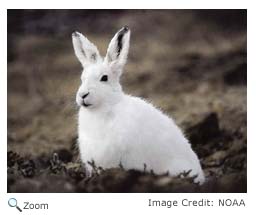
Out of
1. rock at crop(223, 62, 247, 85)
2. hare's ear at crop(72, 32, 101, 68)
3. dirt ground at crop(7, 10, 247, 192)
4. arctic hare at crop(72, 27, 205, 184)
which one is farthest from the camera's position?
rock at crop(223, 62, 247, 85)

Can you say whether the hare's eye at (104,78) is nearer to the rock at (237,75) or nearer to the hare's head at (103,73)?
the hare's head at (103,73)

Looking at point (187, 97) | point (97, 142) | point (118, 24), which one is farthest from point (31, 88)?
point (97, 142)

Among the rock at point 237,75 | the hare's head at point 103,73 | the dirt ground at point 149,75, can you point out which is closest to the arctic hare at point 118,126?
the hare's head at point 103,73

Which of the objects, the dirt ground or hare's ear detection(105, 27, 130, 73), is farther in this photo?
the dirt ground

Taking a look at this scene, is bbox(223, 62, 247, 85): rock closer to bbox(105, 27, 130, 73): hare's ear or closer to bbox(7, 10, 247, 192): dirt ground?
bbox(7, 10, 247, 192): dirt ground
